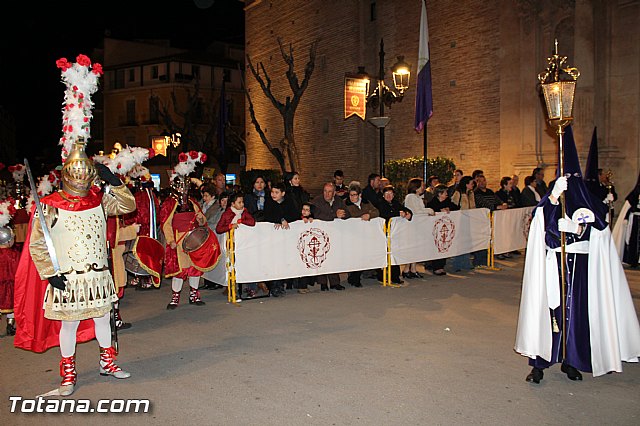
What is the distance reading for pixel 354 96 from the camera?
16891mm

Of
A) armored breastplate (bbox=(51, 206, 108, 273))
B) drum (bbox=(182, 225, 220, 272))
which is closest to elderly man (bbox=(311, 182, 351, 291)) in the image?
drum (bbox=(182, 225, 220, 272))

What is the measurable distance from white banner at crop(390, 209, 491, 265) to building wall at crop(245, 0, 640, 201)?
6112 mm

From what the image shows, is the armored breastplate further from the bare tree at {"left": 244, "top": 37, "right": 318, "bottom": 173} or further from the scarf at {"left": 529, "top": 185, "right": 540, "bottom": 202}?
the bare tree at {"left": 244, "top": 37, "right": 318, "bottom": 173}

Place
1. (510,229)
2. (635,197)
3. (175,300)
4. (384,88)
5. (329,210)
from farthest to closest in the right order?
(384,88), (510,229), (635,197), (329,210), (175,300)

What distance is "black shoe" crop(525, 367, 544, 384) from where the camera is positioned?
545 centimetres

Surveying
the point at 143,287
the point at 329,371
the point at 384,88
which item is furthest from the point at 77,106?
the point at 384,88

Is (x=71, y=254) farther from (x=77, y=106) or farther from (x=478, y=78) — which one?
(x=478, y=78)

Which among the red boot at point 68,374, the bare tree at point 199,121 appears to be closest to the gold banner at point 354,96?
the red boot at point 68,374

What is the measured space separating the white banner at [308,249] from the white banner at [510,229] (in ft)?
11.4

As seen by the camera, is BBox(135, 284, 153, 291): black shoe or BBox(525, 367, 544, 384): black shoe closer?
BBox(525, 367, 544, 384): black shoe

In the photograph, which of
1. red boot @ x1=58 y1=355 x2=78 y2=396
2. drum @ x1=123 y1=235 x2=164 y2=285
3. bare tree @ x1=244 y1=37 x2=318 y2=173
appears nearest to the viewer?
red boot @ x1=58 y1=355 x2=78 y2=396

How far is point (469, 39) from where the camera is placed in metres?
20.0

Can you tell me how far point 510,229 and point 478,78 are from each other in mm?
8476

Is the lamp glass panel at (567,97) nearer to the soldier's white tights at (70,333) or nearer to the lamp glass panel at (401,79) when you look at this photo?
the soldier's white tights at (70,333)
